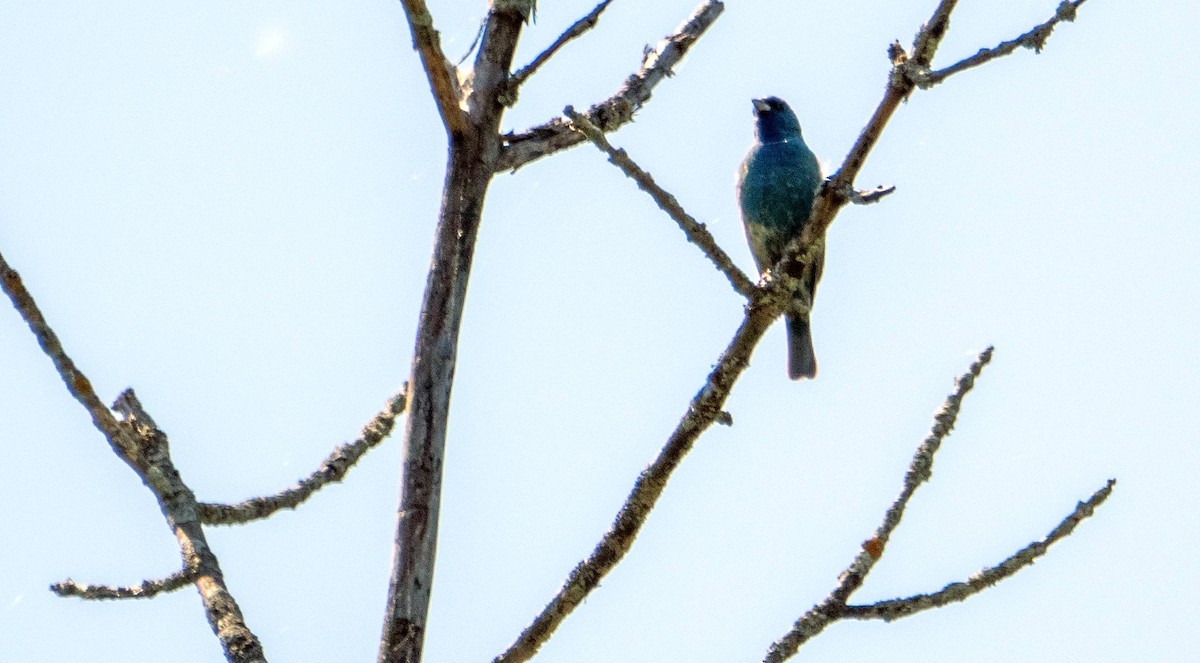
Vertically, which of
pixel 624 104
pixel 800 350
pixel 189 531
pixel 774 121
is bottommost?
pixel 189 531

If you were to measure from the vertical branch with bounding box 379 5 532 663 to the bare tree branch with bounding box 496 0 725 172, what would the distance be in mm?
185

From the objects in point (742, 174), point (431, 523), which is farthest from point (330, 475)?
point (742, 174)

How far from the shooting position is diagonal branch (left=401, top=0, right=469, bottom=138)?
3.70 meters

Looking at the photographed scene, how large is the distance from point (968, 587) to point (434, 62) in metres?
1.89

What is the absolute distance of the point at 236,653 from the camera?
127 inches

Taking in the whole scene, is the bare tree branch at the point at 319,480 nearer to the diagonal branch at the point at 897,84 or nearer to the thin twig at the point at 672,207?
the thin twig at the point at 672,207

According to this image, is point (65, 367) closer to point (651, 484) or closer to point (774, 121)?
point (651, 484)

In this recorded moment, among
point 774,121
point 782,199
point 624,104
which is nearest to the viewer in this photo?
point 624,104

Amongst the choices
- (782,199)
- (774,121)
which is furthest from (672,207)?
(774,121)

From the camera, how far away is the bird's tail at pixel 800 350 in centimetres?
801

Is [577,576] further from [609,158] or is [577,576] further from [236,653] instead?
[609,158]

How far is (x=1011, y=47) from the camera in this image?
134 inches

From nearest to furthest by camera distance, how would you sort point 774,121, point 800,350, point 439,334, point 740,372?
point 439,334
point 740,372
point 800,350
point 774,121

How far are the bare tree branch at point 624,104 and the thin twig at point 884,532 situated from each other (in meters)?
1.41
